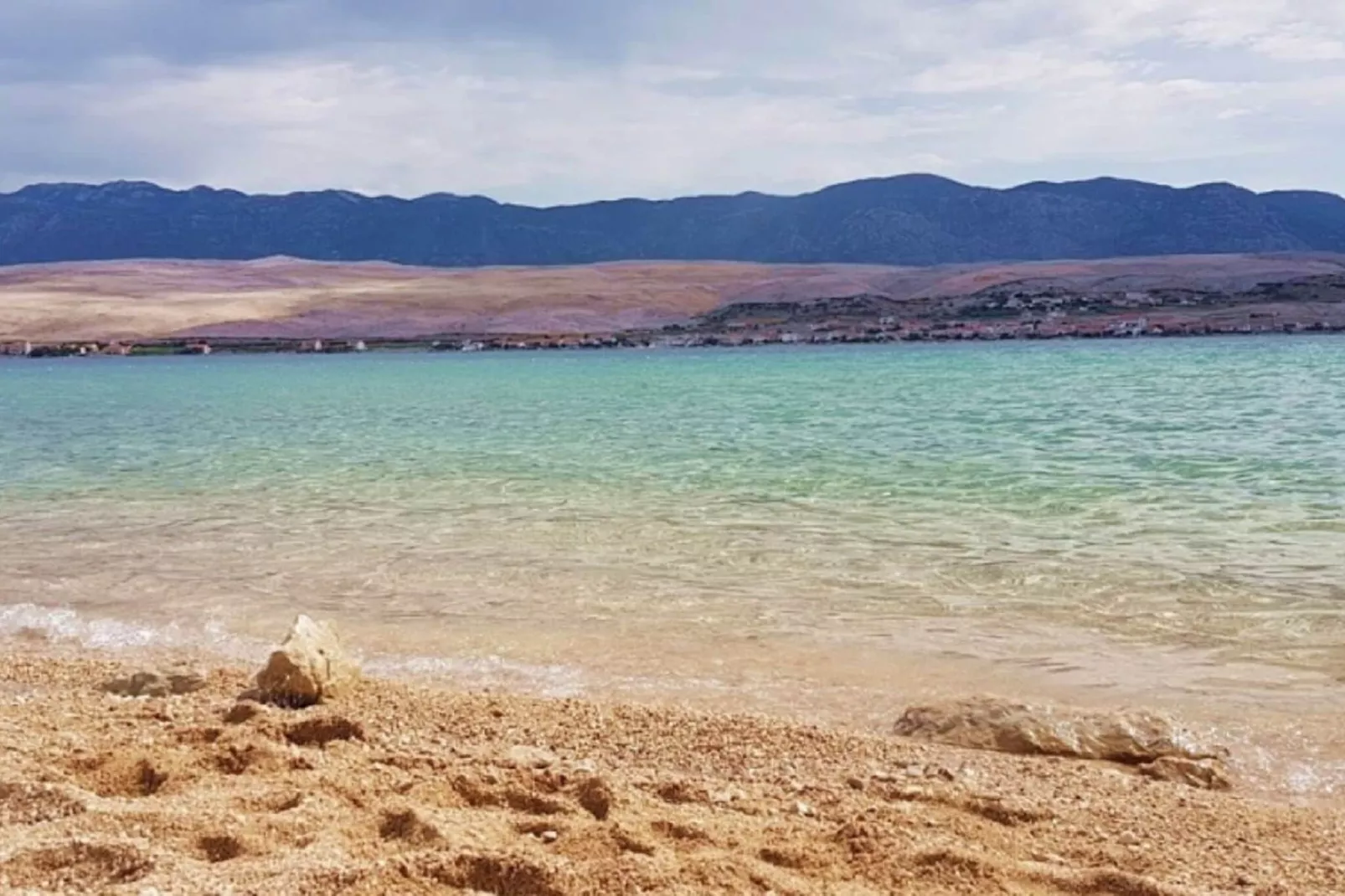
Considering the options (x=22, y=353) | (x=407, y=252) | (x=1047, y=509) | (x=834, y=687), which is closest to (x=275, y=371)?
(x=22, y=353)

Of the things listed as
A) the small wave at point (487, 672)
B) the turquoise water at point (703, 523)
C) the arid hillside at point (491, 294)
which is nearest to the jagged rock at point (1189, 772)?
the turquoise water at point (703, 523)

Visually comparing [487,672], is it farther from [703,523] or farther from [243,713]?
[703,523]

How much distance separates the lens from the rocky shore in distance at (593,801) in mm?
3598

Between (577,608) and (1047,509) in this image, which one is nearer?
(577,608)

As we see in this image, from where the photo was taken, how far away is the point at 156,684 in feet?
19.8

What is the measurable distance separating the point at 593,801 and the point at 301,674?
6.52 ft

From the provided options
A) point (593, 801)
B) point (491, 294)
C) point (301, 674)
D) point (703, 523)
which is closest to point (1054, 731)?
point (593, 801)

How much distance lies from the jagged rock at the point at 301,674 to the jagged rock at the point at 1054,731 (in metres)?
2.44

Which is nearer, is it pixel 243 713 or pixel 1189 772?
pixel 1189 772

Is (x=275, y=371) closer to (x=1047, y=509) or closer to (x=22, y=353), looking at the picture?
(x=22, y=353)

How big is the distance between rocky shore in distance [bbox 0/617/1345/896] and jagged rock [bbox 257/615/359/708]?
11 millimetres

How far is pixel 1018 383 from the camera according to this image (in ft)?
104

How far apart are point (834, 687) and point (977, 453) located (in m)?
10.3

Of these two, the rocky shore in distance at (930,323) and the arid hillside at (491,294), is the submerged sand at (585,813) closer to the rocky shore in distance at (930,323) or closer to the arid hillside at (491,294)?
the rocky shore in distance at (930,323)
